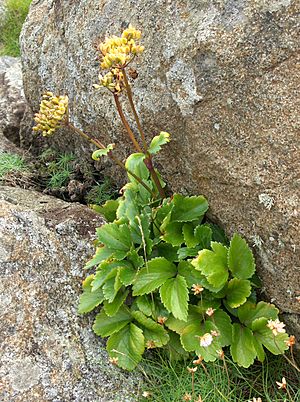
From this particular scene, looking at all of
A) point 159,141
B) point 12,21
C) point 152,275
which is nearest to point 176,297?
point 152,275

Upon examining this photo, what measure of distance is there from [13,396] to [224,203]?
148cm

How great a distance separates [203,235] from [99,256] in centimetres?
60

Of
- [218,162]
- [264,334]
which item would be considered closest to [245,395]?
[264,334]

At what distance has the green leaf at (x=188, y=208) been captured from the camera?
3047mm

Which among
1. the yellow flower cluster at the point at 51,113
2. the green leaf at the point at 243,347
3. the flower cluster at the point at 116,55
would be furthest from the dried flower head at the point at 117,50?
the green leaf at the point at 243,347

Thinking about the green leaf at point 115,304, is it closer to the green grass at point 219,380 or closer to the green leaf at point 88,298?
the green leaf at point 88,298

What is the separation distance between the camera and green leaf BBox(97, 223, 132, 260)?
9.98 ft

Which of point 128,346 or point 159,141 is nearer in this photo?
point 128,346

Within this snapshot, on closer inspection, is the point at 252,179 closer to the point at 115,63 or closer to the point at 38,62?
the point at 115,63

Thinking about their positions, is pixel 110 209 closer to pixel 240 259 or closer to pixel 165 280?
pixel 165 280

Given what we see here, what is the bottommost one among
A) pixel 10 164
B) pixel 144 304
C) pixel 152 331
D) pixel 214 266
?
pixel 152 331

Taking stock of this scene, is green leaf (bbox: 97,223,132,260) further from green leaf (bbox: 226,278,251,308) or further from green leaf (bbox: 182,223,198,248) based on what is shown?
green leaf (bbox: 226,278,251,308)

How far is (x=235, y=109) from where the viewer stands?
280cm

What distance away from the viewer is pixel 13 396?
2.66 metres
